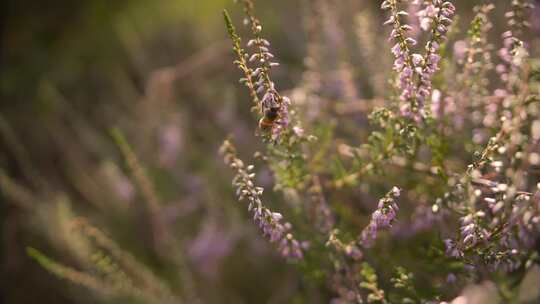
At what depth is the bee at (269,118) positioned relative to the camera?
33.5 inches

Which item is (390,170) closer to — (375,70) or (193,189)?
(375,70)

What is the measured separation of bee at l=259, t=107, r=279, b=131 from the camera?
85 centimetres

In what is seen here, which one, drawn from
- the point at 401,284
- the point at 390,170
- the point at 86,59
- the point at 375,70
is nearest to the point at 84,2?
the point at 86,59

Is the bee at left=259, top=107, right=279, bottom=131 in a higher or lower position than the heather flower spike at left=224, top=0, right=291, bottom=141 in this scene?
lower

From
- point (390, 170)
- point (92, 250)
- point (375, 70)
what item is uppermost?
point (375, 70)

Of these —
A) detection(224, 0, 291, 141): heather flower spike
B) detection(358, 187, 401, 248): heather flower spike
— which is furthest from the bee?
detection(358, 187, 401, 248): heather flower spike

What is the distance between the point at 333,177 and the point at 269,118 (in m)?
0.52

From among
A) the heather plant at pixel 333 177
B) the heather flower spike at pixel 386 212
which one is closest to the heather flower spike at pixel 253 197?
the heather plant at pixel 333 177

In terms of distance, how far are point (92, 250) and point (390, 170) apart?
3.29 feet

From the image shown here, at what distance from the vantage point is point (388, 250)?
1274mm

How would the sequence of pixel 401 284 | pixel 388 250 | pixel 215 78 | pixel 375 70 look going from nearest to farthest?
pixel 401 284 → pixel 388 250 → pixel 375 70 → pixel 215 78

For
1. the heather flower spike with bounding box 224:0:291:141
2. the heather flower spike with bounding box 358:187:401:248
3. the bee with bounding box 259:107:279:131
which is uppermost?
the heather flower spike with bounding box 224:0:291:141

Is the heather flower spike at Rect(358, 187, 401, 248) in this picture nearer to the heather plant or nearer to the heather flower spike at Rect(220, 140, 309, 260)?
the heather plant

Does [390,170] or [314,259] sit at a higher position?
[390,170]
